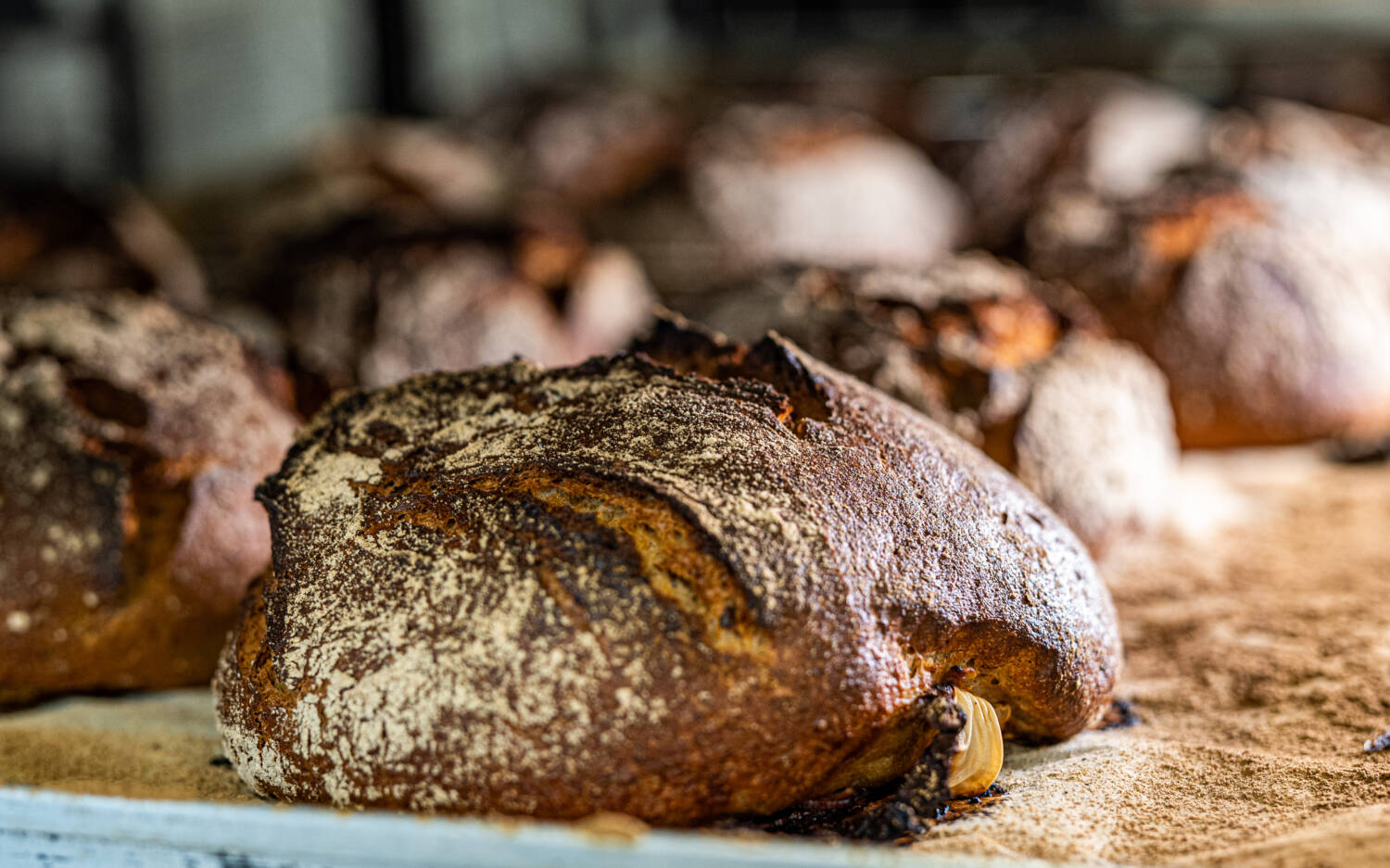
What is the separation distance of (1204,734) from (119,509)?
4.98ft

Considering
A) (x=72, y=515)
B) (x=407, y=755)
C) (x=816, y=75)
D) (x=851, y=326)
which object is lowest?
(x=407, y=755)

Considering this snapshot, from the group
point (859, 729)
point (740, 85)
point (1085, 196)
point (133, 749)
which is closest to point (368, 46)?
point (740, 85)

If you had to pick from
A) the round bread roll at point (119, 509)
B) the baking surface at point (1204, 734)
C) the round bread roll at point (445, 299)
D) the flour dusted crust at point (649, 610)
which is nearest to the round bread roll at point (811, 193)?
the round bread roll at point (445, 299)

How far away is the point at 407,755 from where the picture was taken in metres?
1.11

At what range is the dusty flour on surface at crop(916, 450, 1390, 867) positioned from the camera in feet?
3.63

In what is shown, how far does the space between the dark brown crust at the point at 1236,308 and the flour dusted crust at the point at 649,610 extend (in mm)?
1292

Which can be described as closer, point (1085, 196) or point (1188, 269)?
point (1188, 269)

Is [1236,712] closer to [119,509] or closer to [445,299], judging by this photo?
[119,509]

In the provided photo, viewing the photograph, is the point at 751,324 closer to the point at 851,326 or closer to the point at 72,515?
the point at 851,326

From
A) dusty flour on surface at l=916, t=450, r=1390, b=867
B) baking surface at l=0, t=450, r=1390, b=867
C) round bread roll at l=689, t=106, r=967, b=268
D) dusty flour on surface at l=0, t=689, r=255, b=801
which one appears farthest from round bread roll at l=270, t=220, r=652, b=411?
dusty flour on surface at l=916, t=450, r=1390, b=867

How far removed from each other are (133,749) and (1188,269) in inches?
89.2

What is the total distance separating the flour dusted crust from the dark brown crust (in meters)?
1.29

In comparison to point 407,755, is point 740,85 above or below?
above

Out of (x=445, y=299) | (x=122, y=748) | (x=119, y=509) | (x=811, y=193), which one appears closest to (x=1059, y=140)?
(x=811, y=193)
